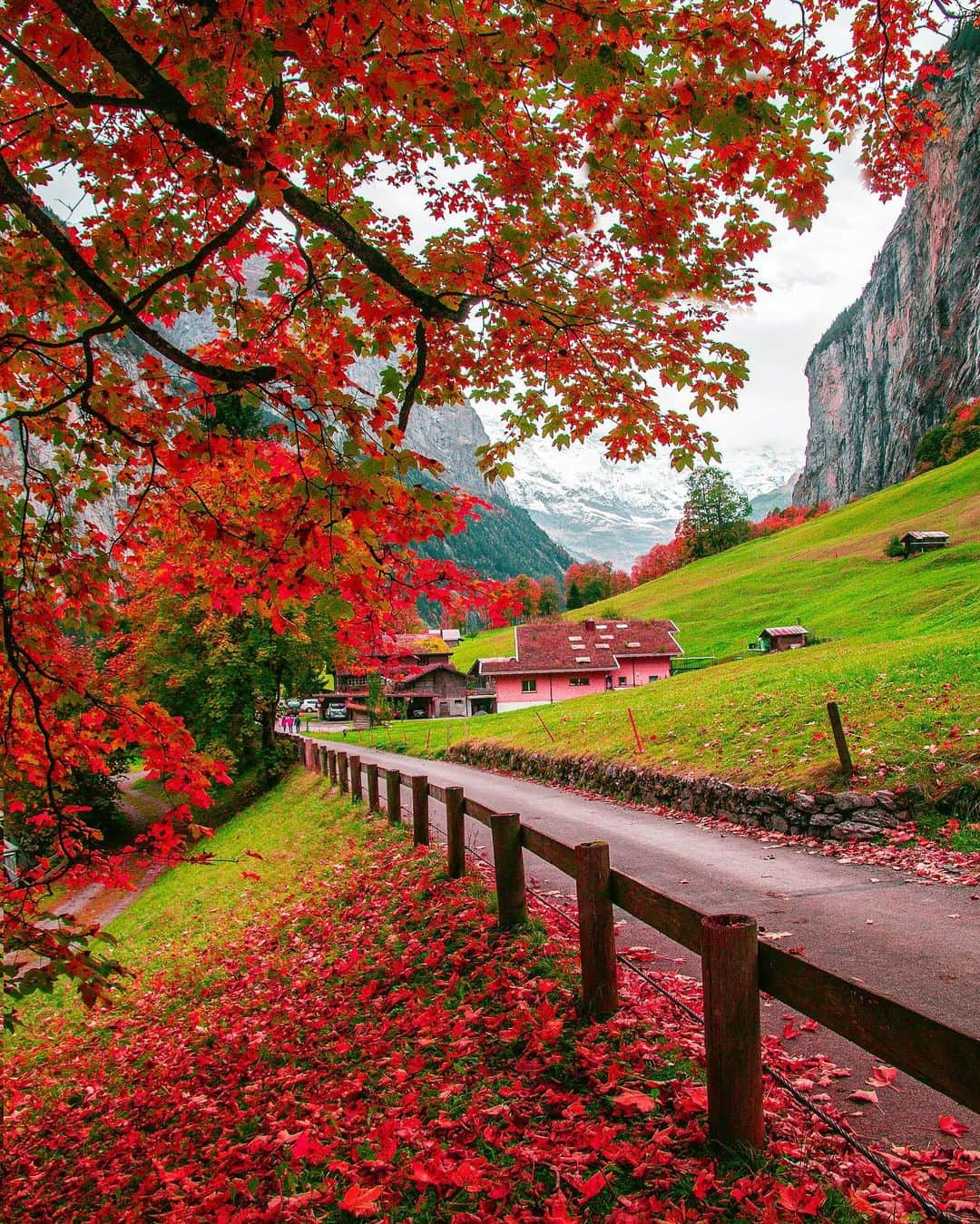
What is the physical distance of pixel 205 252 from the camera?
3730mm

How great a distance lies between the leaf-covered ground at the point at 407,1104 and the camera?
117 inches

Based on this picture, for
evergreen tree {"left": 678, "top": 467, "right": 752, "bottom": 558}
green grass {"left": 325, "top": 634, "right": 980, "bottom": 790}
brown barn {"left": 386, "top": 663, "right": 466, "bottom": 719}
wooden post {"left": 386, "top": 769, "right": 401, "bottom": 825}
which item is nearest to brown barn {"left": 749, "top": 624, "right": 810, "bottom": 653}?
green grass {"left": 325, "top": 634, "right": 980, "bottom": 790}

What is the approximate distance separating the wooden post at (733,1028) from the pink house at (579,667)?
2004 inches

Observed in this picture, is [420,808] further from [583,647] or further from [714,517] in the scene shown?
[714,517]

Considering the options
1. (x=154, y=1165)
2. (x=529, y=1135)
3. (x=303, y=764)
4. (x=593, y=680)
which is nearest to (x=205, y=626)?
(x=303, y=764)

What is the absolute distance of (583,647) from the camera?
56.1 metres

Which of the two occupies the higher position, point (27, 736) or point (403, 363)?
point (403, 363)

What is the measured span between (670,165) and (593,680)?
51.1m

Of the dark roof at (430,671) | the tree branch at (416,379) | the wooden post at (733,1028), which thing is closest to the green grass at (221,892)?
the tree branch at (416,379)

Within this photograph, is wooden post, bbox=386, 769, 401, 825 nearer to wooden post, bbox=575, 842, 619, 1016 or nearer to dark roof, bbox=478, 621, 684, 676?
wooden post, bbox=575, 842, 619, 1016

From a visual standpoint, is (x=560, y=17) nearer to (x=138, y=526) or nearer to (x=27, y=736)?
(x=138, y=526)

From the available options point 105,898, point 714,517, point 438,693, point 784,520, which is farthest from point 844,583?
point 784,520

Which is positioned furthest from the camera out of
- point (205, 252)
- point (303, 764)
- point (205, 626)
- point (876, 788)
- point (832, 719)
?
point (303, 764)

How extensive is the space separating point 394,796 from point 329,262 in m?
8.42
